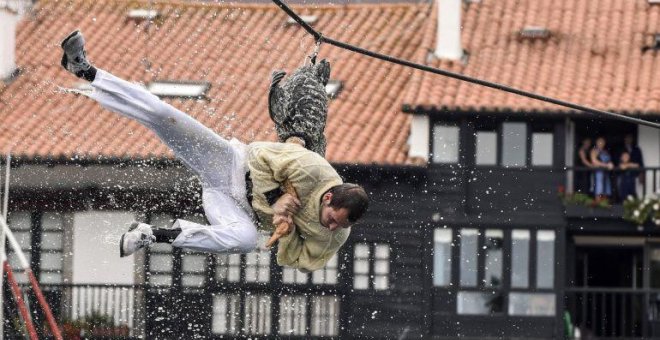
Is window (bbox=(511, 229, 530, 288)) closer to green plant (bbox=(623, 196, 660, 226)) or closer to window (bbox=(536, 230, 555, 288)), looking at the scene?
window (bbox=(536, 230, 555, 288))

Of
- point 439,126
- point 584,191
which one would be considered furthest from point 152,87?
point 584,191

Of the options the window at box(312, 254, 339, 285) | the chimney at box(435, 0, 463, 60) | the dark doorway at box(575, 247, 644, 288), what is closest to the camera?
the chimney at box(435, 0, 463, 60)

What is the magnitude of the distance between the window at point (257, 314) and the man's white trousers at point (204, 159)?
3346 centimetres

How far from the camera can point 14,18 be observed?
55.6 metres

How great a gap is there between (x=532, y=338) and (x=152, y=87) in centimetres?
982

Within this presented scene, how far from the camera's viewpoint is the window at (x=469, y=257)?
54.1 m

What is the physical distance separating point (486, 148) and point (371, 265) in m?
3.85

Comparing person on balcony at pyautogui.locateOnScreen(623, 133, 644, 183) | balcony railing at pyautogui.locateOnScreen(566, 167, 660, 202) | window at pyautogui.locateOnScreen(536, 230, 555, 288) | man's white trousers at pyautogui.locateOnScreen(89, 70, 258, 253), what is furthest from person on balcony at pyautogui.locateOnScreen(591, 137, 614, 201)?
man's white trousers at pyautogui.locateOnScreen(89, 70, 258, 253)

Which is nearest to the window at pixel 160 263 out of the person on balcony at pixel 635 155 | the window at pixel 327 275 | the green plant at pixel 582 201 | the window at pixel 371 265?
the window at pixel 327 275

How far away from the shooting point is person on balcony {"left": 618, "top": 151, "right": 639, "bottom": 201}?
5281 centimetres

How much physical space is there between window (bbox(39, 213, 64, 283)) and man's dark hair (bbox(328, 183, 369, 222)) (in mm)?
35737

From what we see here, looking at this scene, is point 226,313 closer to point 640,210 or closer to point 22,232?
point 22,232

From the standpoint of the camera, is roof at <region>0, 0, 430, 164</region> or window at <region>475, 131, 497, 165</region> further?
Answer: window at <region>475, 131, 497, 165</region>

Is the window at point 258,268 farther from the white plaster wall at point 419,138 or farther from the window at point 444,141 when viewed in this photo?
the window at point 444,141
